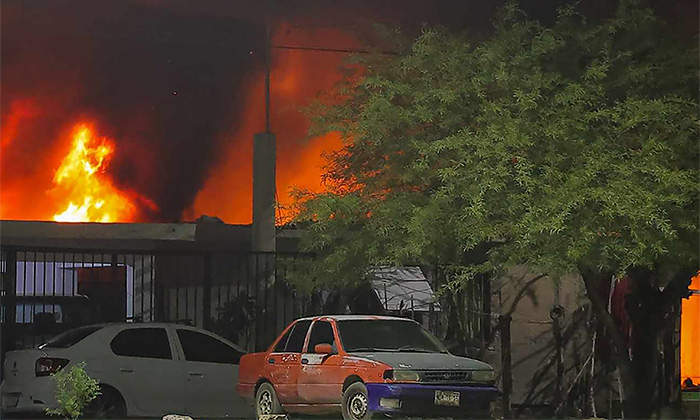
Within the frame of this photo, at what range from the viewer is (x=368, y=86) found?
13797 millimetres

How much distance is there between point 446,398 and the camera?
1255cm

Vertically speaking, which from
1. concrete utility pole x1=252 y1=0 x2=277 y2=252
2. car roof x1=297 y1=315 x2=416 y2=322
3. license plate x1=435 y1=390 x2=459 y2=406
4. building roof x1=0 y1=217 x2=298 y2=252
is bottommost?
license plate x1=435 y1=390 x2=459 y2=406

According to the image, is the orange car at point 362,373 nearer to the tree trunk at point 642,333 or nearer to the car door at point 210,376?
the car door at point 210,376

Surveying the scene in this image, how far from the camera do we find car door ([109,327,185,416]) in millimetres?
13258

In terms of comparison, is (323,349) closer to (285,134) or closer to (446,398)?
(446,398)

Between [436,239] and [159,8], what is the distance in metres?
4.82

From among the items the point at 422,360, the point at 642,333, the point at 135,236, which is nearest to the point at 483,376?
the point at 422,360

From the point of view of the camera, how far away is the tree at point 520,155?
1247 cm

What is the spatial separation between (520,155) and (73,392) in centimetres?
565

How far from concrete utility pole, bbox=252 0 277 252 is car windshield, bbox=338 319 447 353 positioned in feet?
5.51

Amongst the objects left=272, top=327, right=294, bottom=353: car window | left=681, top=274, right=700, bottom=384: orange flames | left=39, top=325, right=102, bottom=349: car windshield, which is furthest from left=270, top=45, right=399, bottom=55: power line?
left=681, top=274, right=700, bottom=384: orange flames

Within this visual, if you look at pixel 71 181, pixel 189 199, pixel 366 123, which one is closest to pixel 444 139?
pixel 366 123

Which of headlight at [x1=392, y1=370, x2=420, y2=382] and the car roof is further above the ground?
the car roof

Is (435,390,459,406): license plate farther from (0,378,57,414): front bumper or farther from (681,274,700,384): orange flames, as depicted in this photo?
(681,274,700,384): orange flames
